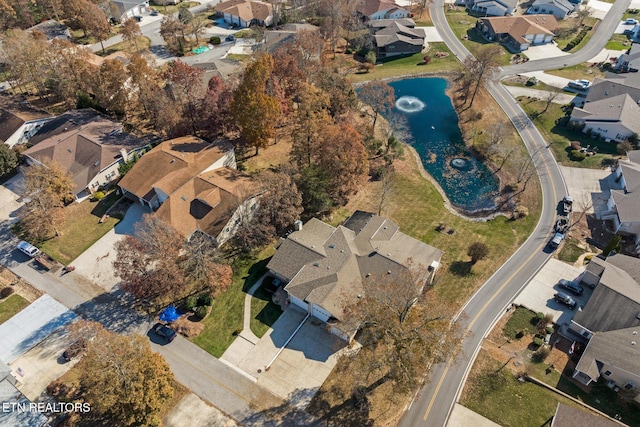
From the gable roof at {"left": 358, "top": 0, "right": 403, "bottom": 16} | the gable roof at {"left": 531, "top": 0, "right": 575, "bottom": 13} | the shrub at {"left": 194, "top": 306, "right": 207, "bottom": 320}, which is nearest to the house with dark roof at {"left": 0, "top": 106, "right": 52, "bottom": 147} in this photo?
the shrub at {"left": 194, "top": 306, "right": 207, "bottom": 320}

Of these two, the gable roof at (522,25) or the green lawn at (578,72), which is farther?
the gable roof at (522,25)

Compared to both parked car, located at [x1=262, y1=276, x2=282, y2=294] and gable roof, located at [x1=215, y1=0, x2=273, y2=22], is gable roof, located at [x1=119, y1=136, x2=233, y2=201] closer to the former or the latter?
parked car, located at [x1=262, y1=276, x2=282, y2=294]

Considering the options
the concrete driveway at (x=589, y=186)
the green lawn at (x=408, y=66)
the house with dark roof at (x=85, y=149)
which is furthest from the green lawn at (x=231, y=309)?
the green lawn at (x=408, y=66)

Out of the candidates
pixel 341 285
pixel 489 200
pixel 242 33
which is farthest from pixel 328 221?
pixel 242 33

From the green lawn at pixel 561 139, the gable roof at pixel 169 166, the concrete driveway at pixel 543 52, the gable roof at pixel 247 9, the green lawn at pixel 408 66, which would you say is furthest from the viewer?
the gable roof at pixel 247 9

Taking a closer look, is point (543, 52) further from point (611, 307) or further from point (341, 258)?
point (341, 258)

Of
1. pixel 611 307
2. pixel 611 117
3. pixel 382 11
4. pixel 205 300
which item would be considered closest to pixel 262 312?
pixel 205 300

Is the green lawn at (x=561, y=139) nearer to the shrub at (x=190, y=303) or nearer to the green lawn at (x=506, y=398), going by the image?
the green lawn at (x=506, y=398)

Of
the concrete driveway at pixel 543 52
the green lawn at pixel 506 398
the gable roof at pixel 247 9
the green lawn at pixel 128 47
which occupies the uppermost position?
the gable roof at pixel 247 9
